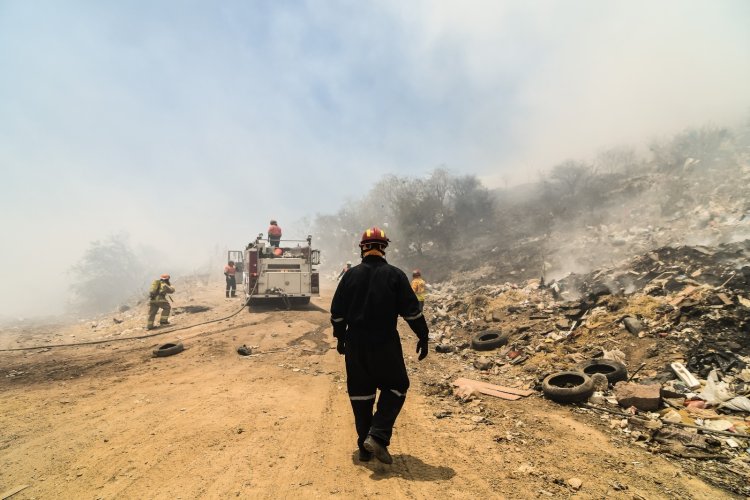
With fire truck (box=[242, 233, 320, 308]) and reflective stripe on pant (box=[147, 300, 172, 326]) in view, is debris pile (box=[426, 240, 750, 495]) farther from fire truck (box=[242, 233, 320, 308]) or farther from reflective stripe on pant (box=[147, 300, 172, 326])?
reflective stripe on pant (box=[147, 300, 172, 326])

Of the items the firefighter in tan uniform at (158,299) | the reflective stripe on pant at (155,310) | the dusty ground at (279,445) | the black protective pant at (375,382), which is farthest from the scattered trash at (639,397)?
the reflective stripe on pant at (155,310)

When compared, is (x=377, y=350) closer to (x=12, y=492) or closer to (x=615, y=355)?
(x=12, y=492)

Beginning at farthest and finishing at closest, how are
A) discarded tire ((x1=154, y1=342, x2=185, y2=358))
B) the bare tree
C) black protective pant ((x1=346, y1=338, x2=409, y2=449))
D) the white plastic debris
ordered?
1. the bare tree
2. discarded tire ((x1=154, y1=342, x2=185, y2=358))
3. the white plastic debris
4. black protective pant ((x1=346, y1=338, x2=409, y2=449))

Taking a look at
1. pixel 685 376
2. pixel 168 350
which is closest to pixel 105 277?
pixel 168 350

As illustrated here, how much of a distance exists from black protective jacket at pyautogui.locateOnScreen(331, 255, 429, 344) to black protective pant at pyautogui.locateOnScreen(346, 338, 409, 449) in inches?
4.0

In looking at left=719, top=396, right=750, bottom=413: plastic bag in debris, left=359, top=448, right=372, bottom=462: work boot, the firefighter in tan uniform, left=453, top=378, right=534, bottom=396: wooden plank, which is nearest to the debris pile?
left=719, top=396, right=750, bottom=413: plastic bag in debris

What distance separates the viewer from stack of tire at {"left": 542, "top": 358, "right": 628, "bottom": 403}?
473 cm

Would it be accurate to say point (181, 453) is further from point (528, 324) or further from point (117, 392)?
point (528, 324)

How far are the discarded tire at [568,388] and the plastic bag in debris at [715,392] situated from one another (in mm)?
1294

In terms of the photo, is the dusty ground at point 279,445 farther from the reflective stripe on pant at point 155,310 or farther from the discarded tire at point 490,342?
the reflective stripe on pant at point 155,310

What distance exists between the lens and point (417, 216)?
3319 centimetres

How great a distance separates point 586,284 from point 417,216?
70.4 ft

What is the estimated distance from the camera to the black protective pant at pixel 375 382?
2.90 m

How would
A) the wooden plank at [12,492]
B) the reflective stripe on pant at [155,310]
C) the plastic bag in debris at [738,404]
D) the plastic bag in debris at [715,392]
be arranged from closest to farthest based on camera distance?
1. the wooden plank at [12,492]
2. the plastic bag in debris at [738,404]
3. the plastic bag in debris at [715,392]
4. the reflective stripe on pant at [155,310]
